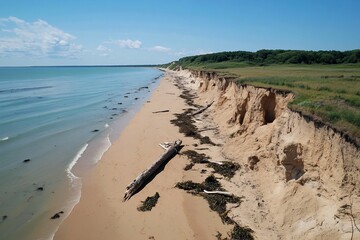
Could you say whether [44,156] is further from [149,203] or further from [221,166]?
[221,166]

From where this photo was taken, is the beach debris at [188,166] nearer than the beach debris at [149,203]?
No

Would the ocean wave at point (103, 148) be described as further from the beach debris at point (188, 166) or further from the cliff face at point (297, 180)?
the cliff face at point (297, 180)

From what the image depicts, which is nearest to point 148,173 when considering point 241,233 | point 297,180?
point 241,233

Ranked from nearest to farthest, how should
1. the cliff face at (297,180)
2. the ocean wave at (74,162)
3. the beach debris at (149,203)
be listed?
the cliff face at (297,180)
the beach debris at (149,203)
the ocean wave at (74,162)

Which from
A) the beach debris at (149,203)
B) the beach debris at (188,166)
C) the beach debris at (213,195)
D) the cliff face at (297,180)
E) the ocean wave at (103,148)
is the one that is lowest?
the ocean wave at (103,148)

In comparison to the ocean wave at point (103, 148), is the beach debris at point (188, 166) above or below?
above

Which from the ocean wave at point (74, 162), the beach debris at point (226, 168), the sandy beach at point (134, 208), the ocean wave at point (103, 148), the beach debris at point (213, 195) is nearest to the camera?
the sandy beach at point (134, 208)

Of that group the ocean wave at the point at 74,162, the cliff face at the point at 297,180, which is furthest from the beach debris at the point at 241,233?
the ocean wave at the point at 74,162
